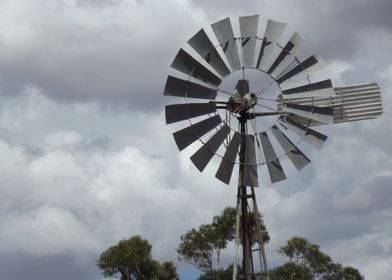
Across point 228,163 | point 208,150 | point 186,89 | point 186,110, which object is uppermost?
point 186,89

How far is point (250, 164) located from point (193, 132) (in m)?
1.92

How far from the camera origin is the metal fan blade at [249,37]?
2295 cm

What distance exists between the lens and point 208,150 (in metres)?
22.5

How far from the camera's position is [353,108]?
2420 cm

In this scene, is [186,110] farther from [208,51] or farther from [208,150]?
[208,51]

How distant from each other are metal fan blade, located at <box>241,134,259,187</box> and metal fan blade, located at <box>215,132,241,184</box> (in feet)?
1.18

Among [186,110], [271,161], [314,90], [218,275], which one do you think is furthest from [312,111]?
[218,275]

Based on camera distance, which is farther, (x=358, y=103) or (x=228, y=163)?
(x=358, y=103)

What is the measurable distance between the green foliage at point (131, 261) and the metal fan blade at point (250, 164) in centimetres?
2548

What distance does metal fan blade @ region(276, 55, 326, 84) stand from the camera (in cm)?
2348

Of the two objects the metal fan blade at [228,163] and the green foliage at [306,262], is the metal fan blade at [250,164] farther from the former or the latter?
the green foliage at [306,262]

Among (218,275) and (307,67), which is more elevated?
(218,275)

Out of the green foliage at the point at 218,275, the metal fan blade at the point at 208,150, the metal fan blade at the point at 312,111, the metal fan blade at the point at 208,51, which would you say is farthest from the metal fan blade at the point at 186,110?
the green foliage at the point at 218,275

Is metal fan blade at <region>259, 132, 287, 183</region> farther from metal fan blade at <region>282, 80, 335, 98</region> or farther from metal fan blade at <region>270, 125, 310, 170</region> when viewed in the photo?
metal fan blade at <region>282, 80, 335, 98</region>
